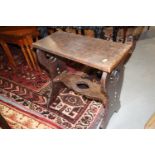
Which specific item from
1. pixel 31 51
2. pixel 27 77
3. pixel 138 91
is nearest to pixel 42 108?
pixel 27 77

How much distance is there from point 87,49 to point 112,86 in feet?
0.98

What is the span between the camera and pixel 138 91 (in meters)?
1.72

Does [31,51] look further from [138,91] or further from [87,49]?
[138,91]

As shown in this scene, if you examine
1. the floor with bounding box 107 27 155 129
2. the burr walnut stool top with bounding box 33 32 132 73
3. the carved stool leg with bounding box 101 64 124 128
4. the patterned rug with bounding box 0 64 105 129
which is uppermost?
the burr walnut stool top with bounding box 33 32 132 73

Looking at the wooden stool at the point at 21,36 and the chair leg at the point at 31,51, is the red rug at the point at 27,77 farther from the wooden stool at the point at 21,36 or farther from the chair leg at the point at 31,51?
the wooden stool at the point at 21,36

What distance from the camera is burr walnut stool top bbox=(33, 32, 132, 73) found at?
1.03m

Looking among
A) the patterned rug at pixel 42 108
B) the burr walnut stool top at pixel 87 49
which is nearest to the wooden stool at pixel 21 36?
the patterned rug at pixel 42 108

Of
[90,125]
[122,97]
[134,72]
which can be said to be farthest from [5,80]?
[134,72]

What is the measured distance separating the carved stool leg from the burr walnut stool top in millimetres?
82

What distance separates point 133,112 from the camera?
1.52 metres

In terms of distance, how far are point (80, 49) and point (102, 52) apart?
0.48 ft

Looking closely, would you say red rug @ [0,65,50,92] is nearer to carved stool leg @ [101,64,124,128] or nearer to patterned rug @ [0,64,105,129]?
patterned rug @ [0,64,105,129]

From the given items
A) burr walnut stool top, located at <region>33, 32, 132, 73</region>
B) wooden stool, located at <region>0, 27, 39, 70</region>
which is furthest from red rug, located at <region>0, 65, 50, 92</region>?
burr walnut stool top, located at <region>33, 32, 132, 73</region>
